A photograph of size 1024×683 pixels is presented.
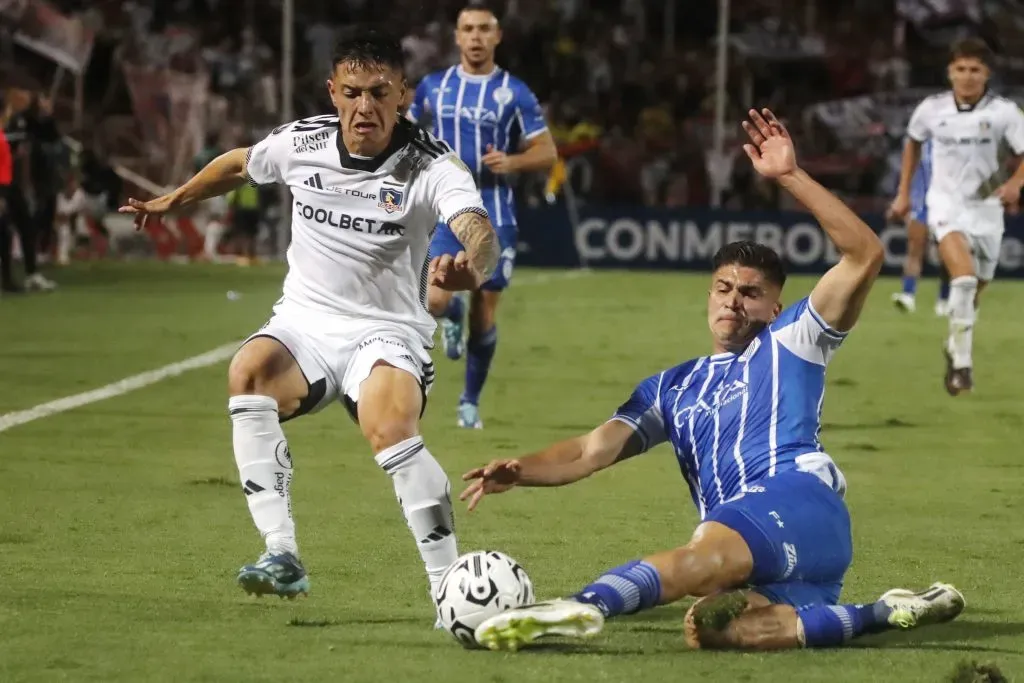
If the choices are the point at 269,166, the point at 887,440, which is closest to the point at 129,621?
the point at 269,166

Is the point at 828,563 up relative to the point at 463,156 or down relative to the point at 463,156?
down

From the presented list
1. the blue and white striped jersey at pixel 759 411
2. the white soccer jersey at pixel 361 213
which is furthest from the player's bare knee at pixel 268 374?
the blue and white striped jersey at pixel 759 411

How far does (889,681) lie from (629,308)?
14516mm

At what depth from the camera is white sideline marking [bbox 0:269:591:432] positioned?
10828 mm

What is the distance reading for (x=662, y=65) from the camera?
28750mm

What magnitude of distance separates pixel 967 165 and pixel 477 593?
357 inches

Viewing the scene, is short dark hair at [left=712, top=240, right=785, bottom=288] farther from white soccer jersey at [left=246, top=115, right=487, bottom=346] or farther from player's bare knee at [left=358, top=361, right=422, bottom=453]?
player's bare knee at [left=358, top=361, right=422, bottom=453]

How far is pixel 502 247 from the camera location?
1105 cm

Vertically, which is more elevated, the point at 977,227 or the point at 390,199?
the point at 390,199

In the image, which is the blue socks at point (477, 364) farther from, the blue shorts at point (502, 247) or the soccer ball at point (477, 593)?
the soccer ball at point (477, 593)

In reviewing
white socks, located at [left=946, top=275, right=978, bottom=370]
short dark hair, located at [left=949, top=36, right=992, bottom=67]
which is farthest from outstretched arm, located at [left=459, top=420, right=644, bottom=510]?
short dark hair, located at [left=949, top=36, right=992, bottom=67]

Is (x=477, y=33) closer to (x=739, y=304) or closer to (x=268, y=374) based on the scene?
(x=268, y=374)

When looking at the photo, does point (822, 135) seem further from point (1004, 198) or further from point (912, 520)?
point (912, 520)

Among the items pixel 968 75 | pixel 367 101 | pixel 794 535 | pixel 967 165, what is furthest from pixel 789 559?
pixel 967 165
